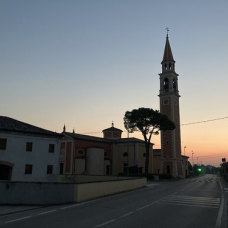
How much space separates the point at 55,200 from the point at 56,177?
18064 millimetres

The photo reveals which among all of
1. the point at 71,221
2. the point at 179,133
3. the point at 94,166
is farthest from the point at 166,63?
the point at 71,221

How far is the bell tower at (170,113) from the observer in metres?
57.3

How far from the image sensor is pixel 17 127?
102 ft

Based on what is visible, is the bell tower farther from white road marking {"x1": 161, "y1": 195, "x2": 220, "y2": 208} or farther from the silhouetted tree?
white road marking {"x1": 161, "y1": 195, "x2": 220, "y2": 208}

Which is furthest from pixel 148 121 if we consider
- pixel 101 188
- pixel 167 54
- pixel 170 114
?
pixel 101 188

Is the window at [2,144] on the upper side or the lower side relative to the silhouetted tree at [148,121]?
lower

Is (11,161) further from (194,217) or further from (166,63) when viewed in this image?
(166,63)

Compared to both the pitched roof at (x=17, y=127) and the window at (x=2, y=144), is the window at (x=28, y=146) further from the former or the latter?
the window at (x=2, y=144)

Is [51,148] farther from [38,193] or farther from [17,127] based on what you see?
[38,193]

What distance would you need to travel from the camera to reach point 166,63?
211 feet

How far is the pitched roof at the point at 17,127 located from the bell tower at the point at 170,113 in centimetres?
3201

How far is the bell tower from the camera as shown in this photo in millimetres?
57263

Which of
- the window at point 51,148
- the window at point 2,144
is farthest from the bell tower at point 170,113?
the window at point 2,144

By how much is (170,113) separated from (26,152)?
3793 centimetres
